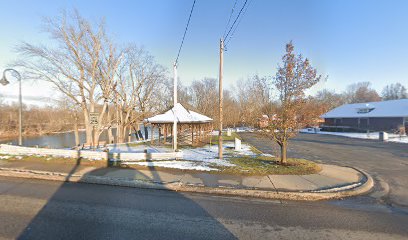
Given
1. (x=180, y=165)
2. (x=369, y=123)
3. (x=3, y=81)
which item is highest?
(x=3, y=81)

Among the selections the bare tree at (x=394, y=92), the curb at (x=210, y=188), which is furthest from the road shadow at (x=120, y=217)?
the bare tree at (x=394, y=92)

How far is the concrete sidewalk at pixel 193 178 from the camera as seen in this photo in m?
6.34

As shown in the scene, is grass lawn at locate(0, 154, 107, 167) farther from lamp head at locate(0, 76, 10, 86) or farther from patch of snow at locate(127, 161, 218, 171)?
lamp head at locate(0, 76, 10, 86)

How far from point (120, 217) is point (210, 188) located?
105 inches

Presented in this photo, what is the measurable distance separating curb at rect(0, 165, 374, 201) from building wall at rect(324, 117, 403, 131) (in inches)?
1369

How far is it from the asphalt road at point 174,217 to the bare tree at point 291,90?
3.79 meters

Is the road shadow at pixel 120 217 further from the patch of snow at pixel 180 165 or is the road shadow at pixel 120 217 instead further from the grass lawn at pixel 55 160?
the grass lawn at pixel 55 160

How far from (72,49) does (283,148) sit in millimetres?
22750

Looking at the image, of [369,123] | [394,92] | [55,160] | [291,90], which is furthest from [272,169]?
[394,92]

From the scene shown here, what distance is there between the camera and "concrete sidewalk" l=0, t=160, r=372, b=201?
6.34 m

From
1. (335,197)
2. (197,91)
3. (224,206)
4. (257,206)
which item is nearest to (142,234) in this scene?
(224,206)

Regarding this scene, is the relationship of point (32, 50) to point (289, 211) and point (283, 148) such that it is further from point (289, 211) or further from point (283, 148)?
point (289, 211)

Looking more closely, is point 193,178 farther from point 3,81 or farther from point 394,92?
point 394,92

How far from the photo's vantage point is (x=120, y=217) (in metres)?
4.32
